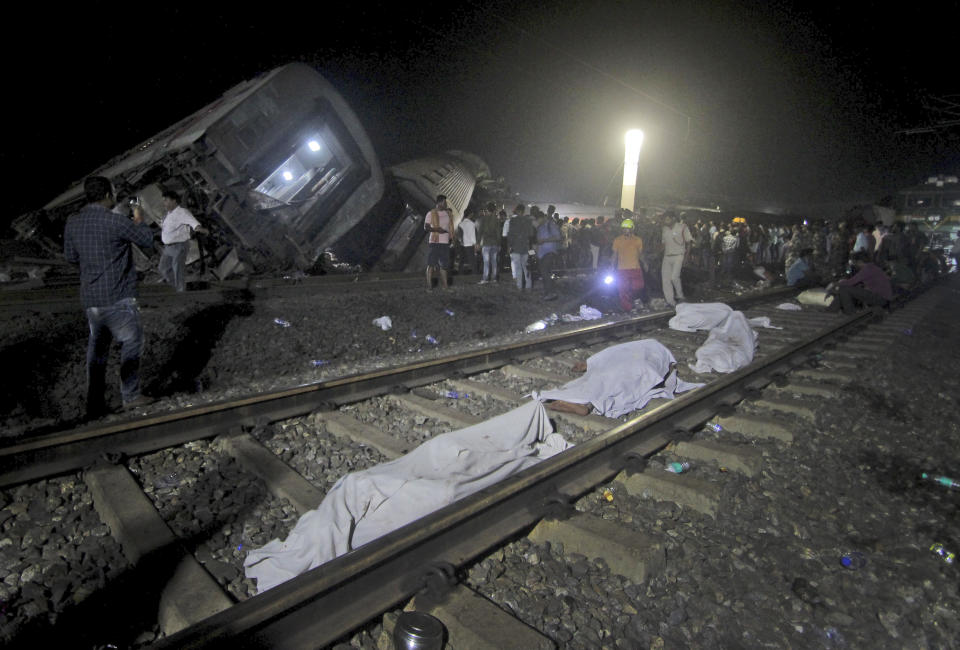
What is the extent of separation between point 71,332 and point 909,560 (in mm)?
7412

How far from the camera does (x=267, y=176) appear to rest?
36.6 feet

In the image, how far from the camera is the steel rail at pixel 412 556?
1.74 metres

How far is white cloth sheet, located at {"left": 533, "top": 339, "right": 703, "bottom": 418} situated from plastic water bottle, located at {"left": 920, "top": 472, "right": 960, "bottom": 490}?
167cm

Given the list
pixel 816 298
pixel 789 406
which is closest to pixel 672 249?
pixel 816 298

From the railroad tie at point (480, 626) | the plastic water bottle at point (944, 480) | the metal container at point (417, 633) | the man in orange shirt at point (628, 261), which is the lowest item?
the plastic water bottle at point (944, 480)

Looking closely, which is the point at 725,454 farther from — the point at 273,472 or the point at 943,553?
the point at 273,472

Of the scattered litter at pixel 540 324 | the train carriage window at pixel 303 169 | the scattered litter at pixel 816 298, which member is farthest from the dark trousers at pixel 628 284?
the train carriage window at pixel 303 169

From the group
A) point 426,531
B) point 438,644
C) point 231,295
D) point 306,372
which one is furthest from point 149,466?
point 231,295

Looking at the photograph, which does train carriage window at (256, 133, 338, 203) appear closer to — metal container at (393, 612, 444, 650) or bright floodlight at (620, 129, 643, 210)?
metal container at (393, 612, 444, 650)

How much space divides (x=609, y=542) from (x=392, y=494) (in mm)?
1013

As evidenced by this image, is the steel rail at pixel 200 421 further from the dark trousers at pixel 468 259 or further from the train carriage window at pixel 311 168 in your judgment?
the dark trousers at pixel 468 259

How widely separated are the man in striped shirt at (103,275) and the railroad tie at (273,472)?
5.69 ft

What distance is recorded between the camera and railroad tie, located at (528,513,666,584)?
2271mm

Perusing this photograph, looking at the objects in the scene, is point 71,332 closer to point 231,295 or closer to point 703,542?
point 231,295
